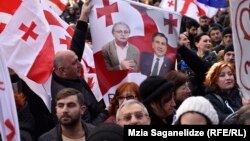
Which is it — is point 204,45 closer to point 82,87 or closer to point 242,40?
point 82,87

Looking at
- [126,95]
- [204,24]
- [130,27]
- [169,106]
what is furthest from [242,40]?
[204,24]

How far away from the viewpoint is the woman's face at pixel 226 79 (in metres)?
6.84

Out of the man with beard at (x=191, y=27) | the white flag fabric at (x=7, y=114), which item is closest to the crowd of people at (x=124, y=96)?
the white flag fabric at (x=7, y=114)

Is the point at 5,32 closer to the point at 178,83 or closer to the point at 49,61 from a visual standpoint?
the point at 49,61

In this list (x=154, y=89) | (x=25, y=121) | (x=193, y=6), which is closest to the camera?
(x=154, y=89)

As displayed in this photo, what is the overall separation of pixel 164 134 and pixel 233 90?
3271 millimetres

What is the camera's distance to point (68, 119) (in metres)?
5.83

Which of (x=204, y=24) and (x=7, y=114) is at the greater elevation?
(x=7, y=114)

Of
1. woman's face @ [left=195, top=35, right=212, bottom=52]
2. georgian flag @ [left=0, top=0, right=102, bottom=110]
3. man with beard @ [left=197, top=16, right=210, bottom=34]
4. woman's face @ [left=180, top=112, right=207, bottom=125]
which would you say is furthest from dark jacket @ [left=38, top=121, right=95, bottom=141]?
man with beard @ [left=197, top=16, right=210, bottom=34]

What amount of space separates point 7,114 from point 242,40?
5.40ft

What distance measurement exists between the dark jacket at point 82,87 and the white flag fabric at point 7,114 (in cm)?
130

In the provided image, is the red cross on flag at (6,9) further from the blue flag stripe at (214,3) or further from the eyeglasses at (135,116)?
the blue flag stripe at (214,3)

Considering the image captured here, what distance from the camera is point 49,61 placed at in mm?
7148

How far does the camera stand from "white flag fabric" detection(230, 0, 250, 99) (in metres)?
5.46
